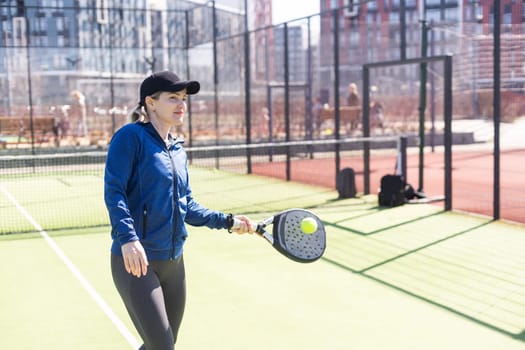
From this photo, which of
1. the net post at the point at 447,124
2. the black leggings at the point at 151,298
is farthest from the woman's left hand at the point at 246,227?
the net post at the point at 447,124

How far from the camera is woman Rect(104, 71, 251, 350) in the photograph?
11.1 ft

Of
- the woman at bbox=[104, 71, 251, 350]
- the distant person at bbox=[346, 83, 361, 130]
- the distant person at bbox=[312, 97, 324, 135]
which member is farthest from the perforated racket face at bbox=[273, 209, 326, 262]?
the distant person at bbox=[312, 97, 324, 135]

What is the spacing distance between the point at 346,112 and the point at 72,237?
12.4m

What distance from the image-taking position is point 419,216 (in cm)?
1034

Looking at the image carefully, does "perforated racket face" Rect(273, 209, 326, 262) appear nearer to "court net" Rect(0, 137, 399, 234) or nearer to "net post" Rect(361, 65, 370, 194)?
"court net" Rect(0, 137, 399, 234)

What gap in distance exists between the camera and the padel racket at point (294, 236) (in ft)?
12.7

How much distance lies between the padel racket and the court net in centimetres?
576

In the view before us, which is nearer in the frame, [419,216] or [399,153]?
[419,216]

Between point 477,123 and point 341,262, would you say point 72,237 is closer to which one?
point 341,262

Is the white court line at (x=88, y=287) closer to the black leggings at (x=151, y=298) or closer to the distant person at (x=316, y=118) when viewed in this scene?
the black leggings at (x=151, y=298)

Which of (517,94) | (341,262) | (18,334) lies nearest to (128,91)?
(517,94)

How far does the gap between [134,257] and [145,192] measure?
36 cm

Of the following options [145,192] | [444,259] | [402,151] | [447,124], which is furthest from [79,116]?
[145,192]

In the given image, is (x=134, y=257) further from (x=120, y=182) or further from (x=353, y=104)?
(x=353, y=104)
